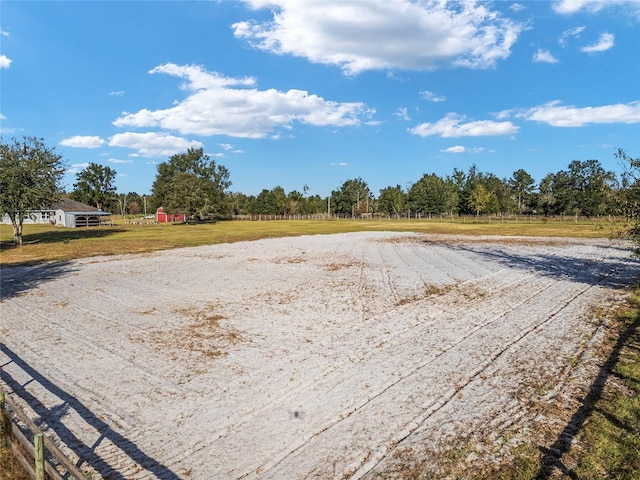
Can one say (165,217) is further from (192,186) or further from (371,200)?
(371,200)

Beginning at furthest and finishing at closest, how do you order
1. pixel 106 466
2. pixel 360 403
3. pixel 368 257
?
pixel 368 257
pixel 360 403
pixel 106 466

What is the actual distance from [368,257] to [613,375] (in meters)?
17.2

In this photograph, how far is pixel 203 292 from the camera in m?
15.0

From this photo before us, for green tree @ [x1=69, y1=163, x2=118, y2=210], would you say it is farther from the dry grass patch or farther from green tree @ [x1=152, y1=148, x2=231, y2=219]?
the dry grass patch

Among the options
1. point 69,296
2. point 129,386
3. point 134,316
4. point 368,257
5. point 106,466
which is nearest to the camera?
point 106,466

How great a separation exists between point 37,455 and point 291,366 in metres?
4.77

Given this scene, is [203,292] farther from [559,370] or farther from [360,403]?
[559,370]

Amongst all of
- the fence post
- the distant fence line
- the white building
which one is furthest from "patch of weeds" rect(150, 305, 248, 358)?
the distant fence line

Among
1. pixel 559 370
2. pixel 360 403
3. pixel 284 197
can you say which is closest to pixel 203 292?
pixel 360 403

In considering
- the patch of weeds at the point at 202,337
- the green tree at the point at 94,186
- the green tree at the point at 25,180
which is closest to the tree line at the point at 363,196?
the green tree at the point at 94,186

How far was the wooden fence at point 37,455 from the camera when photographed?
12.7 ft

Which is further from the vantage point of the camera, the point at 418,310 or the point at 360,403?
the point at 418,310

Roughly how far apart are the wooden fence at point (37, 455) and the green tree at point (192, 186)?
2667 inches

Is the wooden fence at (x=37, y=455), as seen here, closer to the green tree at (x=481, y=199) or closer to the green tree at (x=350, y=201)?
the green tree at (x=481, y=199)
